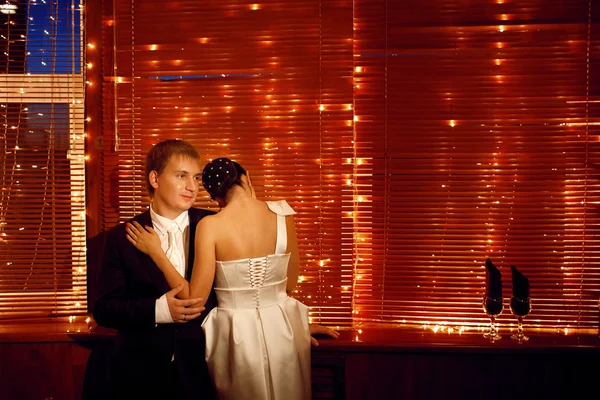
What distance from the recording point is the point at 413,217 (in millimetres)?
2557

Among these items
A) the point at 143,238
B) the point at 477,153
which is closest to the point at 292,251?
the point at 143,238

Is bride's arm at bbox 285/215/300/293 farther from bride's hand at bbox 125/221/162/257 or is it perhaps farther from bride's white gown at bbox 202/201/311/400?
bride's hand at bbox 125/221/162/257

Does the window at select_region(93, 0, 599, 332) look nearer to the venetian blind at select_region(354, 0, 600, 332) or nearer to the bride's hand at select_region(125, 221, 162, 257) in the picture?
the venetian blind at select_region(354, 0, 600, 332)

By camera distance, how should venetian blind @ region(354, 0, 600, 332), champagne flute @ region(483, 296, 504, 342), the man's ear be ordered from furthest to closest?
Answer: venetian blind @ region(354, 0, 600, 332) < champagne flute @ region(483, 296, 504, 342) < the man's ear

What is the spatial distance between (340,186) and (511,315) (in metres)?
1.27

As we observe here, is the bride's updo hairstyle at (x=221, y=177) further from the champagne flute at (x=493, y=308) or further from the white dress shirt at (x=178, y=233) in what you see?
the champagne flute at (x=493, y=308)

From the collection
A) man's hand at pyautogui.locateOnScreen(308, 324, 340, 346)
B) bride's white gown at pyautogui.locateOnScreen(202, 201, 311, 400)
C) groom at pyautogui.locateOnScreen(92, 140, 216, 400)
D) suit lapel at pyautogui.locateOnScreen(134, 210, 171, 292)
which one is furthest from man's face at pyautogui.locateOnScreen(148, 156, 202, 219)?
man's hand at pyautogui.locateOnScreen(308, 324, 340, 346)

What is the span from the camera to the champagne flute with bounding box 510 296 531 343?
2.31m

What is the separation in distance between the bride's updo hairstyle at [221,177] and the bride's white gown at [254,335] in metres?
0.21

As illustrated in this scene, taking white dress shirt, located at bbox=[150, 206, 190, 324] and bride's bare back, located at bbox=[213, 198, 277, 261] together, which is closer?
bride's bare back, located at bbox=[213, 198, 277, 261]

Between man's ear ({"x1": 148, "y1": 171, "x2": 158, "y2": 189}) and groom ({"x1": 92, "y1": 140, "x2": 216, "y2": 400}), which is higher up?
man's ear ({"x1": 148, "y1": 171, "x2": 158, "y2": 189})

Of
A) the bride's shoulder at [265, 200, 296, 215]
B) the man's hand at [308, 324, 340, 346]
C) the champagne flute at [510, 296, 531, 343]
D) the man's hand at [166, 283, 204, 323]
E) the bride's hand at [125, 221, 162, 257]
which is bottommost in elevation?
the man's hand at [308, 324, 340, 346]

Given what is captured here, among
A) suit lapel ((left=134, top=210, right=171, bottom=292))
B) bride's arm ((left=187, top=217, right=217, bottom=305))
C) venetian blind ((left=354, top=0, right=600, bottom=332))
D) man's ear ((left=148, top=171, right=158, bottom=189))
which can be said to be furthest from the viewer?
venetian blind ((left=354, top=0, right=600, bottom=332))

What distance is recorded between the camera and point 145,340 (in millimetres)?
2010
